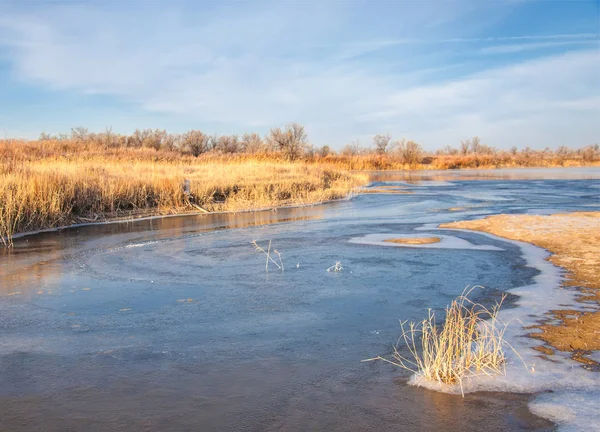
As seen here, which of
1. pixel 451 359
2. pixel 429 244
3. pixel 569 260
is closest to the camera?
pixel 451 359

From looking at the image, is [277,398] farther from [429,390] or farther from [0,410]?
[0,410]

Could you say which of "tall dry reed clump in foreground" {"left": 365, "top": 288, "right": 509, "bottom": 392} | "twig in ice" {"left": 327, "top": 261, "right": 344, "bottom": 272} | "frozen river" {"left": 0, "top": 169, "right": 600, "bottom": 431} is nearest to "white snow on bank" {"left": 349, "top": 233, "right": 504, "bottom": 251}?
"frozen river" {"left": 0, "top": 169, "right": 600, "bottom": 431}

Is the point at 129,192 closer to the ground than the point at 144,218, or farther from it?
farther from it

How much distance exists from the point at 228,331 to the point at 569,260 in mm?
5482

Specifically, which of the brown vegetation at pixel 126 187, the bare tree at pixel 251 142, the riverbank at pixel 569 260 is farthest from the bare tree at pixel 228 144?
the riverbank at pixel 569 260

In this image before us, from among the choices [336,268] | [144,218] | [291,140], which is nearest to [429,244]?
[336,268]

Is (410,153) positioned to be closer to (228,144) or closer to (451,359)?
(228,144)

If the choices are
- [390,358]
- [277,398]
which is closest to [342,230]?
[390,358]

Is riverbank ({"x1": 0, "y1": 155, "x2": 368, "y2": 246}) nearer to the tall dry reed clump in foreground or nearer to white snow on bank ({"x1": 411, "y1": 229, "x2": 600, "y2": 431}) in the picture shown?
the tall dry reed clump in foreground

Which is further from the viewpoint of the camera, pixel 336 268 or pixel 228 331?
pixel 336 268

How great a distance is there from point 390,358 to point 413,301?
1660 mm

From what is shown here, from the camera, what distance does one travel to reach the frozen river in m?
3.27

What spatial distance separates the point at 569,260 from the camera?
761 cm

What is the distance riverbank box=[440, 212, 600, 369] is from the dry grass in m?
8.02
